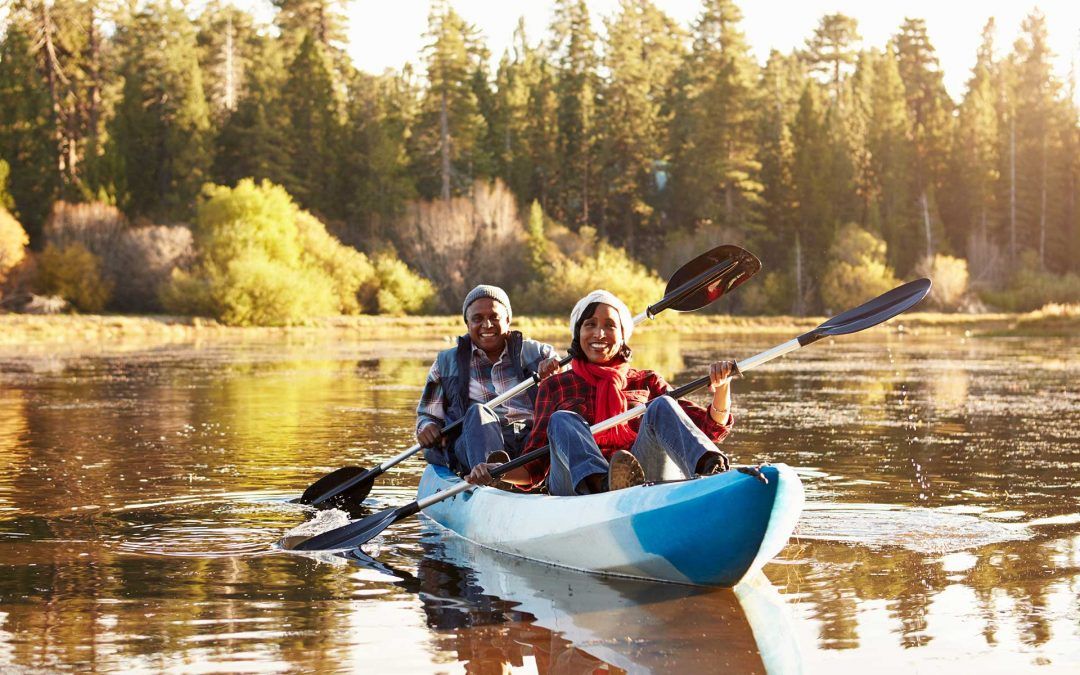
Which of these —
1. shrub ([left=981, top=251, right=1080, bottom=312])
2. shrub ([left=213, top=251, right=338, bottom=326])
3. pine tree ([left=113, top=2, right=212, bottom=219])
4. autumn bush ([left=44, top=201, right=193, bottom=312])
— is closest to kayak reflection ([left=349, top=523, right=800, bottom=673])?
shrub ([left=213, top=251, right=338, bottom=326])

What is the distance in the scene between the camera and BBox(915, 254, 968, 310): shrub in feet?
192

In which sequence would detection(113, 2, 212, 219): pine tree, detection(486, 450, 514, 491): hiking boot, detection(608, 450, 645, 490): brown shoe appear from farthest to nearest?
detection(113, 2, 212, 219): pine tree, detection(486, 450, 514, 491): hiking boot, detection(608, 450, 645, 490): brown shoe

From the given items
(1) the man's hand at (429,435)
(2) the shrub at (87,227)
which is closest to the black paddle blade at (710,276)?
(1) the man's hand at (429,435)

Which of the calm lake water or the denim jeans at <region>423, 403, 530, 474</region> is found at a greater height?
the denim jeans at <region>423, 403, 530, 474</region>

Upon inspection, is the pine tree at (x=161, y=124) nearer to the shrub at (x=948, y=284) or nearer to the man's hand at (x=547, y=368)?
the shrub at (x=948, y=284)

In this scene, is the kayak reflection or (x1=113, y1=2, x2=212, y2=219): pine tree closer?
the kayak reflection

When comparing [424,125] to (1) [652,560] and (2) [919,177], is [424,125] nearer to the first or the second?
(2) [919,177]

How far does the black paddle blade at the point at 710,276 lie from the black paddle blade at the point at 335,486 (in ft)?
Answer: 7.76

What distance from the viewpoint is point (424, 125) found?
216 feet

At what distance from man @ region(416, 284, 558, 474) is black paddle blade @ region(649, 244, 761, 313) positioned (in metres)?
1.61

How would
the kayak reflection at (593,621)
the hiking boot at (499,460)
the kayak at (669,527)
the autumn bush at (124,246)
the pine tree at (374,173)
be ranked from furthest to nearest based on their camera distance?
the pine tree at (374,173)
the autumn bush at (124,246)
the hiking boot at (499,460)
the kayak at (669,527)
the kayak reflection at (593,621)

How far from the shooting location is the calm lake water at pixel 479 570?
17.2 feet

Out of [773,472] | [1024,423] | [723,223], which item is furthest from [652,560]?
[723,223]

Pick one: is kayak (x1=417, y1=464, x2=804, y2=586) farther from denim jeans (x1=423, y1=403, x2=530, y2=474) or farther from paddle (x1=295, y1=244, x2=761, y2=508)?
paddle (x1=295, y1=244, x2=761, y2=508)
